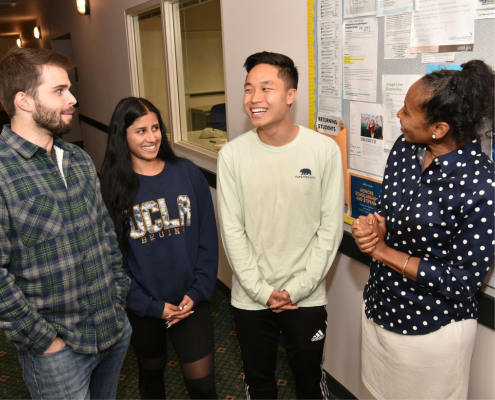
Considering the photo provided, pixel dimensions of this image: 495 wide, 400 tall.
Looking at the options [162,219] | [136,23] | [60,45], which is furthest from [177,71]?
[60,45]

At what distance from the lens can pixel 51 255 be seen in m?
1.49

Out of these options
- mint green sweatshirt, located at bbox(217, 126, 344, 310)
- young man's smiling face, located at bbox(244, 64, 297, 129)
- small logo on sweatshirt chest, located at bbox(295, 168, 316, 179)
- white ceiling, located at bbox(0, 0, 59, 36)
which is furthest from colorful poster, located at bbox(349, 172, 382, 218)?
white ceiling, located at bbox(0, 0, 59, 36)

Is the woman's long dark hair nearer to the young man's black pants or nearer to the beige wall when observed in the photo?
the young man's black pants

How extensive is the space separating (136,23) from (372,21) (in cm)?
332

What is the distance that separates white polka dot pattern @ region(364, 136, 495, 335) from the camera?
1296 millimetres

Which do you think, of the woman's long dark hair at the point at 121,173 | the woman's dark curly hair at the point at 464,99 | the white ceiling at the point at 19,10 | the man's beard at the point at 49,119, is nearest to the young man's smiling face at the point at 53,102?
the man's beard at the point at 49,119

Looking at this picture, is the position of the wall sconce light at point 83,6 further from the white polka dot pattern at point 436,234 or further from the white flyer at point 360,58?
the white polka dot pattern at point 436,234

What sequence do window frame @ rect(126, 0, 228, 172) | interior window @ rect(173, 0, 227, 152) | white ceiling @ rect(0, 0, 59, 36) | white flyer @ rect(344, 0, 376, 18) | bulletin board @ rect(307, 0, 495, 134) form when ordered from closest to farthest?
bulletin board @ rect(307, 0, 495, 134)
white flyer @ rect(344, 0, 376, 18)
interior window @ rect(173, 0, 227, 152)
window frame @ rect(126, 0, 228, 172)
white ceiling @ rect(0, 0, 59, 36)

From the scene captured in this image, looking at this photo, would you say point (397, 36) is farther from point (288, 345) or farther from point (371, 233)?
point (288, 345)

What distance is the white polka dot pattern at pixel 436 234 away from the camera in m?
1.30

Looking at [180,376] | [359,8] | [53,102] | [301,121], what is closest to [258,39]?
[301,121]

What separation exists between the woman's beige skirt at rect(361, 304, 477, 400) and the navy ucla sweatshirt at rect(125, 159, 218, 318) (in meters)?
0.79

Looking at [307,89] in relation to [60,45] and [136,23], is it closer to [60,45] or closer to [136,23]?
[136,23]

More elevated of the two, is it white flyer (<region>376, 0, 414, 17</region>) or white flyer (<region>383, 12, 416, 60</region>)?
white flyer (<region>376, 0, 414, 17</region>)
